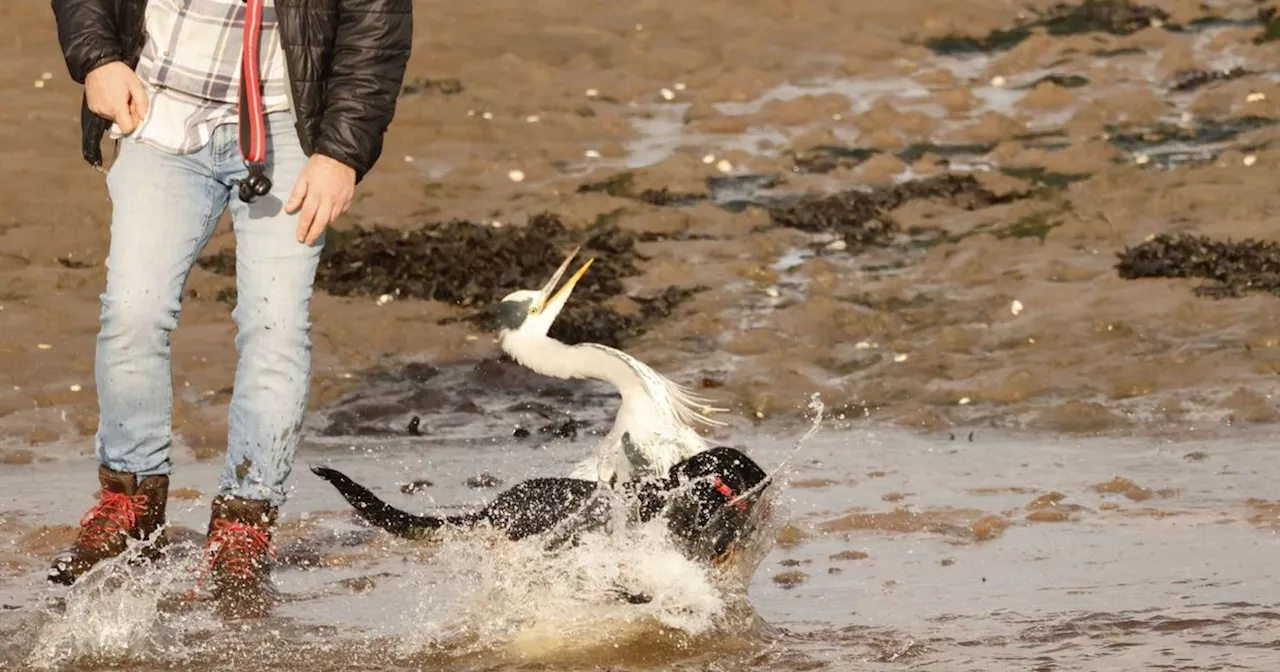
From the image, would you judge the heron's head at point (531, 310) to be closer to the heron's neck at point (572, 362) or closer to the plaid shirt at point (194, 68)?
the heron's neck at point (572, 362)

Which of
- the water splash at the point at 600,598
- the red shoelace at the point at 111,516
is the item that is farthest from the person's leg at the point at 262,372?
the water splash at the point at 600,598

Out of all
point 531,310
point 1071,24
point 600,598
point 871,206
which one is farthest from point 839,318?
point 1071,24

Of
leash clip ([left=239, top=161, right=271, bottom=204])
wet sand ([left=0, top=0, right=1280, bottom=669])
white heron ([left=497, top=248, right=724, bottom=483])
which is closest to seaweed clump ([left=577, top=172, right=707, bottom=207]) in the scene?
wet sand ([left=0, top=0, right=1280, bottom=669])

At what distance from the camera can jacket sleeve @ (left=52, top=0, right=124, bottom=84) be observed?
585cm

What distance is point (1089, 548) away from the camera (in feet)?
23.5

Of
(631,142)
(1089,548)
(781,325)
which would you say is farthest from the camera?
(631,142)

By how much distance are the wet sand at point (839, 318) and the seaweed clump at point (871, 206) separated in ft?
0.13

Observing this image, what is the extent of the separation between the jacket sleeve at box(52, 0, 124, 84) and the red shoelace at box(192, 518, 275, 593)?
1.32 m

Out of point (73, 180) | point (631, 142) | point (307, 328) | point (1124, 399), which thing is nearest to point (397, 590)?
point (307, 328)

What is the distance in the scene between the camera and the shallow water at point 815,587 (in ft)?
19.6

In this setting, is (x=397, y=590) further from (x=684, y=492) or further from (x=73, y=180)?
(x=73, y=180)

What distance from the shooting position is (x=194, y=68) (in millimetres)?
5934

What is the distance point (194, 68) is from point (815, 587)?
2.47 metres

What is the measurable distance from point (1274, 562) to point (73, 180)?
8888 millimetres
